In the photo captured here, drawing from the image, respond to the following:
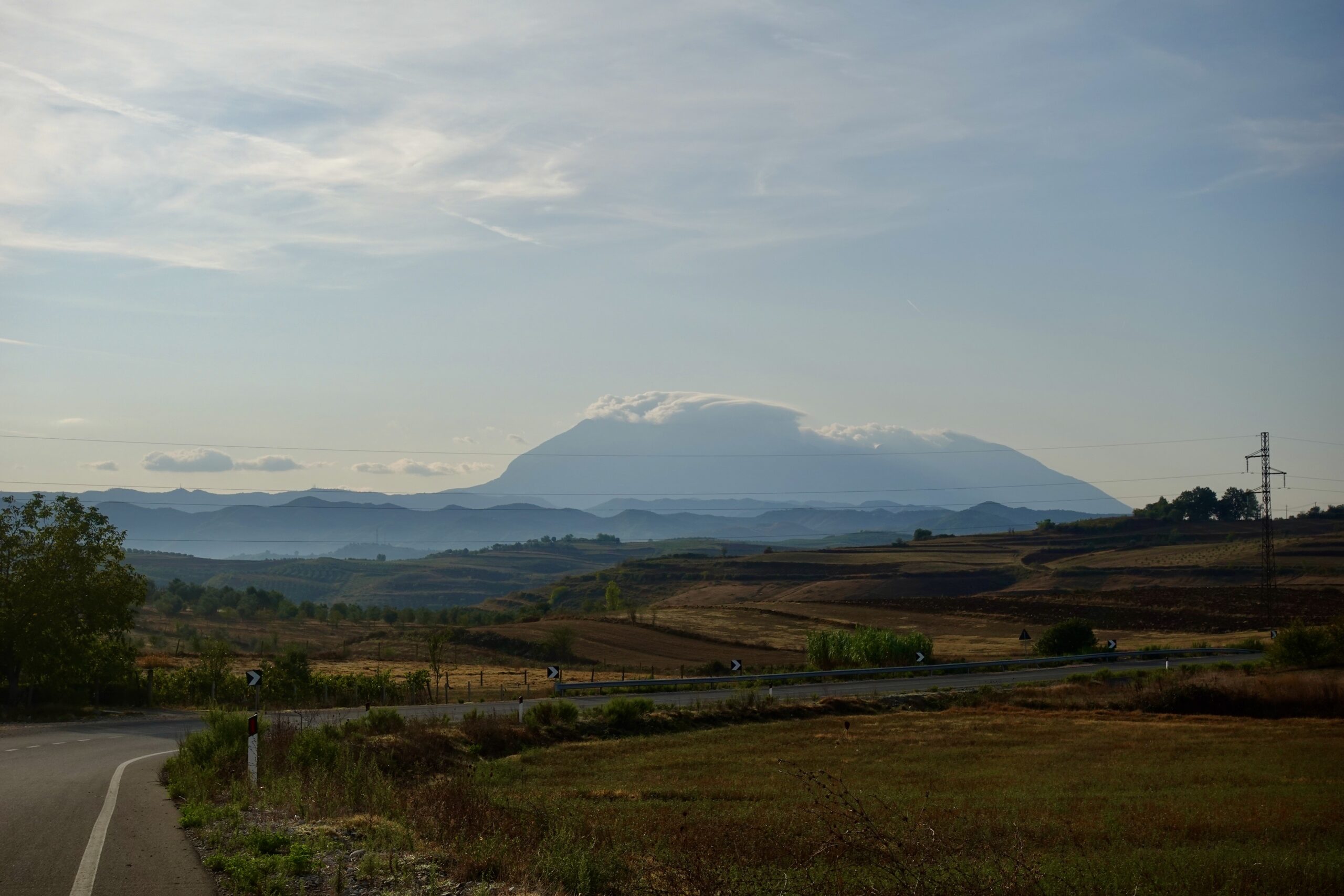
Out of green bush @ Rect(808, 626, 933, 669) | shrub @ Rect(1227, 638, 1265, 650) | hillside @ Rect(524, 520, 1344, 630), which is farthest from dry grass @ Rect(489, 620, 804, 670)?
shrub @ Rect(1227, 638, 1265, 650)

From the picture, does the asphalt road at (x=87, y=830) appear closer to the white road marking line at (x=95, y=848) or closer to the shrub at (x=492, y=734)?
the white road marking line at (x=95, y=848)

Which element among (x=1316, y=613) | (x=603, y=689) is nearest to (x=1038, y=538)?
(x=1316, y=613)

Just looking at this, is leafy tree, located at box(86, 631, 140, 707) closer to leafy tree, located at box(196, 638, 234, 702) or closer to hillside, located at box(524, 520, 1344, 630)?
leafy tree, located at box(196, 638, 234, 702)

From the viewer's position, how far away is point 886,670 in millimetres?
54875

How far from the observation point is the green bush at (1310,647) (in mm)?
51125

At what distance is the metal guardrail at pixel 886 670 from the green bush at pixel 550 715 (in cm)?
887

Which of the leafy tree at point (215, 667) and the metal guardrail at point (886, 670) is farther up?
the leafy tree at point (215, 667)

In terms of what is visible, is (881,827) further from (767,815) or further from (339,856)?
(339,856)

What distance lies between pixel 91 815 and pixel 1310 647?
56152 mm

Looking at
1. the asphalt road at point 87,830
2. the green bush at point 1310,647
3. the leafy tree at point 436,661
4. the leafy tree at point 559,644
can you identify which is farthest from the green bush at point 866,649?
the asphalt road at point 87,830

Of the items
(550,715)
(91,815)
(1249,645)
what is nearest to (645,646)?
(1249,645)

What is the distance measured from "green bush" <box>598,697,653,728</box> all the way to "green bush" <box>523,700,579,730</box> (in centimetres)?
116

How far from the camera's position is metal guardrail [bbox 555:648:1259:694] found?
47.6m

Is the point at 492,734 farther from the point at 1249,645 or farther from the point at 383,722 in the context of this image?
the point at 1249,645
